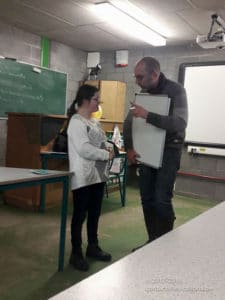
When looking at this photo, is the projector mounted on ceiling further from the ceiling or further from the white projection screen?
the white projection screen

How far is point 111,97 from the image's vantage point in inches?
221

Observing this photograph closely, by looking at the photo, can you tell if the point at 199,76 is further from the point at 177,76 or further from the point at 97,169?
the point at 97,169

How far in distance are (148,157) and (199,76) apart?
3137mm

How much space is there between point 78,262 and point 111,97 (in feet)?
12.2

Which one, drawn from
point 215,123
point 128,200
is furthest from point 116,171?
point 215,123

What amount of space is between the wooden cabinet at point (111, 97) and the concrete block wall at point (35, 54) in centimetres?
48

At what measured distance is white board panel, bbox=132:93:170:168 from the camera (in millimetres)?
2211

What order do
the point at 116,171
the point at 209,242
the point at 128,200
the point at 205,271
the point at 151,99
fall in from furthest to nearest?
the point at 128,200
the point at 116,171
the point at 151,99
the point at 209,242
the point at 205,271

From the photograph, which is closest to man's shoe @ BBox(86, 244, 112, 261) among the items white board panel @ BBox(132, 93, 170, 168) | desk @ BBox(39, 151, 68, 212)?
white board panel @ BBox(132, 93, 170, 168)

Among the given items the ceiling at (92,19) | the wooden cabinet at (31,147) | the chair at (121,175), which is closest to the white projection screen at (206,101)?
the ceiling at (92,19)

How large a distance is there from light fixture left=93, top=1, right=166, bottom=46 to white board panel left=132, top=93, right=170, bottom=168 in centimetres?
177

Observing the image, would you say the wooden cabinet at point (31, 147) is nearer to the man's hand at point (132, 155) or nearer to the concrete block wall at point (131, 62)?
the concrete block wall at point (131, 62)

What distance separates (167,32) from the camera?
4508 millimetres

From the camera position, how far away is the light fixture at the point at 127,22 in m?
3.67
